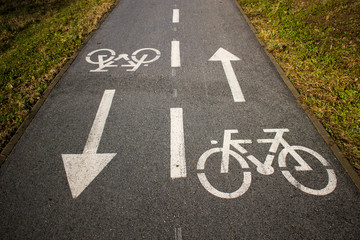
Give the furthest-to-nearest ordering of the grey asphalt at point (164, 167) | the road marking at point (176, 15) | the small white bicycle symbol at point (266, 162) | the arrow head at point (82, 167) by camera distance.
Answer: the road marking at point (176, 15), the arrow head at point (82, 167), the small white bicycle symbol at point (266, 162), the grey asphalt at point (164, 167)

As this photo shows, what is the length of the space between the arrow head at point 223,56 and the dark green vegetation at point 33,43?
4.36 meters

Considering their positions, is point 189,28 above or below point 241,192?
above

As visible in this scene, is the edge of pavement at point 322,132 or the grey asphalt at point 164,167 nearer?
the grey asphalt at point 164,167

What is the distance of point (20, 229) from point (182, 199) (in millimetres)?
2170

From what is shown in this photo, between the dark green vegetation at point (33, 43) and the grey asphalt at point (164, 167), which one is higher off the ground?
the dark green vegetation at point (33, 43)

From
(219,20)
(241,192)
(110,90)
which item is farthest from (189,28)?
(241,192)

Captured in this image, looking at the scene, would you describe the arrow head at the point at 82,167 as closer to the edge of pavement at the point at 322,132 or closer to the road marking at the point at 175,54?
the road marking at the point at 175,54

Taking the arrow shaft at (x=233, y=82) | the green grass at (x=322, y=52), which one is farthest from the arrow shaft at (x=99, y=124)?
the green grass at (x=322, y=52)

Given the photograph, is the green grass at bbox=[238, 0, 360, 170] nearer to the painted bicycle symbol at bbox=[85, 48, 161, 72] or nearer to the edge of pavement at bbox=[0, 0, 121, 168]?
the painted bicycle symbol at bbox=[85, 48, 161, 72]

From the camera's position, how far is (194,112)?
4258 mm

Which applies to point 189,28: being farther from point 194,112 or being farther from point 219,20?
point 194,112

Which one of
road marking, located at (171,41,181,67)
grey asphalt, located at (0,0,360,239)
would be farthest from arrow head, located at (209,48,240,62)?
road marking, located at (171,41,181,67)

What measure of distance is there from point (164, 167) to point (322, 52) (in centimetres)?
555

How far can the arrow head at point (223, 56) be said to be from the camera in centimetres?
575
